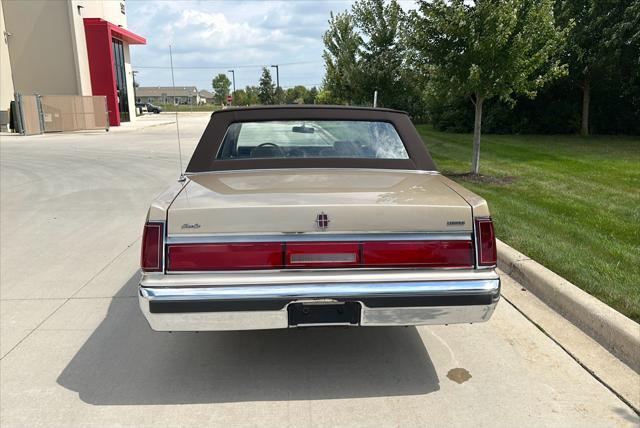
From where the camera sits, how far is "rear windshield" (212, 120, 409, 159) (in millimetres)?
4090

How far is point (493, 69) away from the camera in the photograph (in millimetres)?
10156

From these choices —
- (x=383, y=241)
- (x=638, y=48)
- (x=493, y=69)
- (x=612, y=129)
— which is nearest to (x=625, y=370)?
(x=383, y=241)

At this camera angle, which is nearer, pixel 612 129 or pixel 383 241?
pixel 383 241

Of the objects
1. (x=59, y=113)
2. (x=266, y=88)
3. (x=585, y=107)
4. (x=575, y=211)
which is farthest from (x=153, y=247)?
(x=266, y=88)

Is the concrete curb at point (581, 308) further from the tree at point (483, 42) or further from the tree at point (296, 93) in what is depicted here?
the tree at point (296, 93)

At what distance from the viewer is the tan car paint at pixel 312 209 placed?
2.77 meters

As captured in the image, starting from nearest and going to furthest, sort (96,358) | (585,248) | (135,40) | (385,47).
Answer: (96,358) → (585,248) → (385,47) → (135,40)

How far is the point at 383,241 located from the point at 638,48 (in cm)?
1956

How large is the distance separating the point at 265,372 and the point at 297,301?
79cm

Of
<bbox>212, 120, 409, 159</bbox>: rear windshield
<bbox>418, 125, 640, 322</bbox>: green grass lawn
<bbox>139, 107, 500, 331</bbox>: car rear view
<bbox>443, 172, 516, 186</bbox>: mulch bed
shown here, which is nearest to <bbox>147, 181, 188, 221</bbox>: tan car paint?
<bbox>139, 107, 500, 331</bbox>: car rear view

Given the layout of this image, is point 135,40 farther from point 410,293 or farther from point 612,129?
point 410,293

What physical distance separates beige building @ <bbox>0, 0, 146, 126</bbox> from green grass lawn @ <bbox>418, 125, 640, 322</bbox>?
A: 24.2 meters

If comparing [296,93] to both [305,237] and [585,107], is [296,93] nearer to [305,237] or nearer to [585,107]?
[585,107]

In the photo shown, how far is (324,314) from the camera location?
2.85 m
